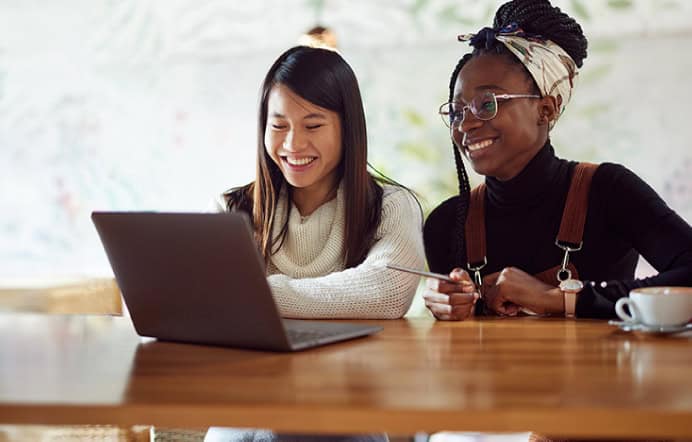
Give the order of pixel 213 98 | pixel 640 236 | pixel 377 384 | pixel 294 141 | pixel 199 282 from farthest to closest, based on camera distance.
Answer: pixel 213 98, pixel 294 141, pixel 640 236, pixel 199 282, pixel 377 384

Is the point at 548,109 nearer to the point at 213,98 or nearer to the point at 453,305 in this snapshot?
the point at 453,305

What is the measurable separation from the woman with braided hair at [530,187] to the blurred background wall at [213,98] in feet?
4.70

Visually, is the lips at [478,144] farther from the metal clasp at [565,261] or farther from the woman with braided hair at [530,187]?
the metal clasp at [565,261]

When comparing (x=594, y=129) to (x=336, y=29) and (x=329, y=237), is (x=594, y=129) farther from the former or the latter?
(x=329, y=237)

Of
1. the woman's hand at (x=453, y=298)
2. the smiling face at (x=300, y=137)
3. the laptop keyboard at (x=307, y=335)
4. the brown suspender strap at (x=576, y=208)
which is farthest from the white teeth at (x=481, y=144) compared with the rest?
the laptop keyboard at (x=307, y=335)

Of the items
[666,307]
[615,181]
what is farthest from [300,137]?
[666,307]

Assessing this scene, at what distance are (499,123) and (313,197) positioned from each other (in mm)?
475

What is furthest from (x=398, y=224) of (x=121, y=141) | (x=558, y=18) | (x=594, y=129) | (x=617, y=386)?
(x=121, y=141)

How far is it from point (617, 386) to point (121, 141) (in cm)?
327

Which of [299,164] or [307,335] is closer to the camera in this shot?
[307,335]

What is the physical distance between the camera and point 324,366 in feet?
3.90

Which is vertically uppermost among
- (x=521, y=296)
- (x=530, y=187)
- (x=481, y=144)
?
(x=481, y=144)

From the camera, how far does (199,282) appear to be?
1.34m

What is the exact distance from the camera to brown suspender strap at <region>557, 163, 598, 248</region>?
1977mm
